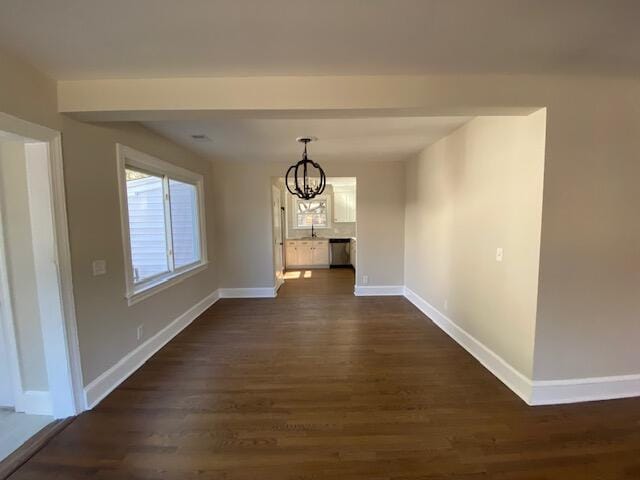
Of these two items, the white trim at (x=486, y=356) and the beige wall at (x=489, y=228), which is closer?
the beige wall at (x=489, y=228)

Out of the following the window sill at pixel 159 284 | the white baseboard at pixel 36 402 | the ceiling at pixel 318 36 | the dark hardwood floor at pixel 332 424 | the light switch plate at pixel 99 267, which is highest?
the ceiling at pixel 318 36

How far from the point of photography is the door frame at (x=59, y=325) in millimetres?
2070

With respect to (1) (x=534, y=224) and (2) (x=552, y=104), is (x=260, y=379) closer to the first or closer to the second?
(1) (x=534, y=224)

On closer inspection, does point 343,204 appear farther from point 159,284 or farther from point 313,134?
point 159,284

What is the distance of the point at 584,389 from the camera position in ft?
7.65

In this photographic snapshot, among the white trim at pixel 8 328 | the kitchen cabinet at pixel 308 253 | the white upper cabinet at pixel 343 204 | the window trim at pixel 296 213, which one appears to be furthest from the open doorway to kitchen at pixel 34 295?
the white upper cabinet at pixel 343 204

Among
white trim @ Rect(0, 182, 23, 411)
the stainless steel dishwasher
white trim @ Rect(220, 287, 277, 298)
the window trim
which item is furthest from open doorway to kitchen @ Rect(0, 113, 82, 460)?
the window trim

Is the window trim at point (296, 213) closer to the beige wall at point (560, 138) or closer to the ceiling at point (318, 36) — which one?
the beige wall at point (560, 138)

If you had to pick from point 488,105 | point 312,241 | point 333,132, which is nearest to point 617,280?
point 488,105

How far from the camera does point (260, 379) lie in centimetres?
270

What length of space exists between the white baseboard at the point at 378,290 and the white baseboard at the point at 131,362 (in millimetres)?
2733

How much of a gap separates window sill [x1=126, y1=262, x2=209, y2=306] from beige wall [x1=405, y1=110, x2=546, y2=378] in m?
3.30

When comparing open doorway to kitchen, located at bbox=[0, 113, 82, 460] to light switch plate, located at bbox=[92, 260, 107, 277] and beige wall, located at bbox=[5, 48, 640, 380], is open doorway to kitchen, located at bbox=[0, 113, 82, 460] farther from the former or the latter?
beige wall, located at bbox=[5, 48, 640, 380]

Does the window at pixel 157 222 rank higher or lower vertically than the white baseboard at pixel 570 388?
higher
